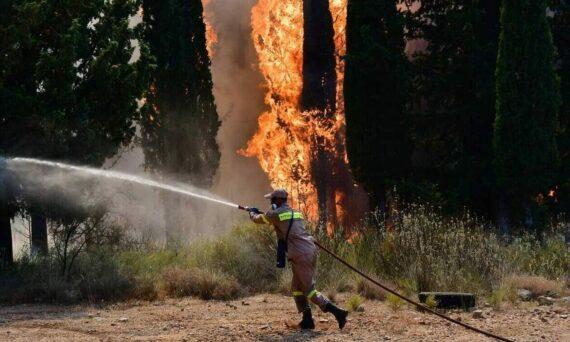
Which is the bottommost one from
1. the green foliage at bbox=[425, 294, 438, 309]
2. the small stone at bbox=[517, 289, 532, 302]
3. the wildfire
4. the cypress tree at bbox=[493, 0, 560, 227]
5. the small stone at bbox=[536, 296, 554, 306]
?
the small stone at bbox=[536, 296, 554, 306]

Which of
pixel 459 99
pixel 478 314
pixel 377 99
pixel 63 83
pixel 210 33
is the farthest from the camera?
pixel 210 33

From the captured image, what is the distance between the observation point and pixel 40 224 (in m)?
18.0

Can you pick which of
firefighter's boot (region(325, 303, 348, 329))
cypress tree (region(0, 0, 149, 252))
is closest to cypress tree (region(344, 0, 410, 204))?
cypress tree (region(0, 0, 149, 252))

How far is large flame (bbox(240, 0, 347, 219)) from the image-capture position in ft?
84.9

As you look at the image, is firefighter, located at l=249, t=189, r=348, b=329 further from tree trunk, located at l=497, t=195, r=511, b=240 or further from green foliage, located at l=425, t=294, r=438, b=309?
tree trunk, located at l=497, t=195, r=511, b=240

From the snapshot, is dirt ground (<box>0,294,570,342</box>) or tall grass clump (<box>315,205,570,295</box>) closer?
dirt ground (<box>0,294,570,342</box>)

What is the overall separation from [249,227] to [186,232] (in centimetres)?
739

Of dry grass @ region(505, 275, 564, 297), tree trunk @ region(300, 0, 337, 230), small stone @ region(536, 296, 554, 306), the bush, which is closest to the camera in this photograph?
small stone @ region(536, 296, 554, 306)

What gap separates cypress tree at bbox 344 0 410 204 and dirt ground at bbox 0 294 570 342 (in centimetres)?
786

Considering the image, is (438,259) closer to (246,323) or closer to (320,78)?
(246,323)

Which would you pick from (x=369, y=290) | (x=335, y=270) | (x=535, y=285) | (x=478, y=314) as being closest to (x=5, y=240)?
(x=335, y=270)

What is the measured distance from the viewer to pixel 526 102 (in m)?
19.5

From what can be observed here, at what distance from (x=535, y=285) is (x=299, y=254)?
203 inches

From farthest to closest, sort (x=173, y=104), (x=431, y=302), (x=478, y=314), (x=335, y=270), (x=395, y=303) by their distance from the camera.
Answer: (x=173, y=104) < (x=335, y=270) < (x=395, y=303) < (x=431, y=302) < (x=478, y=314)
